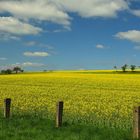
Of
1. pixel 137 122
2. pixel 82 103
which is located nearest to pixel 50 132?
pixel 137 122

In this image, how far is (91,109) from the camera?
2047 centimetres

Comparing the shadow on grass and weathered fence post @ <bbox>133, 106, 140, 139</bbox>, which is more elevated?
weathered fence post @ <bbox>133, 106, 140, 139</bbox>

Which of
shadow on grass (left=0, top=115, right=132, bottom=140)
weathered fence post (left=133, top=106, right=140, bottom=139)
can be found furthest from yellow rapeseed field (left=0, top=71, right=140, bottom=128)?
weathered fence post (left=133, top=106, right=140, bottom=139)

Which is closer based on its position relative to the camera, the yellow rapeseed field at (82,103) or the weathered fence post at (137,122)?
the weathered fence post at (137,122)

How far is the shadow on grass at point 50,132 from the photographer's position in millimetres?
11555

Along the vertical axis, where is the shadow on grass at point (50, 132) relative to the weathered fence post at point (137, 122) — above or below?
below

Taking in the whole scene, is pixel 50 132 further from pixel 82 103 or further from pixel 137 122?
pixel 82 103

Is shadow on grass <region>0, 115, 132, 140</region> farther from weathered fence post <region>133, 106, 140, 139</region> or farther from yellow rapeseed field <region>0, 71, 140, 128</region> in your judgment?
yellow rapeseed field <region>0, 71, 140, 128</region>

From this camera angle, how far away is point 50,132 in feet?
41.0

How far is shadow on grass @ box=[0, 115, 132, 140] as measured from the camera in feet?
37.9

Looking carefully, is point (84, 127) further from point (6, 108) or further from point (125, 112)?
point (125, 112)

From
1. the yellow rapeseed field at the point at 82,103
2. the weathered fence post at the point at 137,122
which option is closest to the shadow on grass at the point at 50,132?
the weathered fence post at the point at 137,122

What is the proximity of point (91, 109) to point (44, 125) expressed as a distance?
694 cm

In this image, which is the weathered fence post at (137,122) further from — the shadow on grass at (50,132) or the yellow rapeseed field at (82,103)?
the yellow rapeseed field at (82,103)
